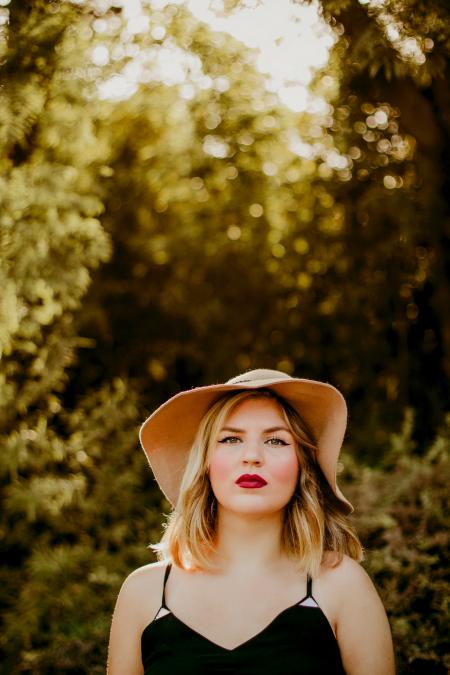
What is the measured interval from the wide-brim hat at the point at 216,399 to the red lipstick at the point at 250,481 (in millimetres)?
270

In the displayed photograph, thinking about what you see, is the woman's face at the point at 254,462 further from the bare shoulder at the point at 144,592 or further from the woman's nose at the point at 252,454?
the bare shoulder at the point at 144,592

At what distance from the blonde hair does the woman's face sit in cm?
5

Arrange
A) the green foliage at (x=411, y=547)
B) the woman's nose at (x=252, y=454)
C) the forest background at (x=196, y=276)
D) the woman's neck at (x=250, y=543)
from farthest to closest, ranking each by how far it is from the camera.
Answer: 1. the forest background at (x=196, y=276)
2. the green foliage at (x=411, y=547)
3. the woman's neck at (x=250, y=543)
4. the woman's nose at (x=252, y=454)

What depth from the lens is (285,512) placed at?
2.38 meters

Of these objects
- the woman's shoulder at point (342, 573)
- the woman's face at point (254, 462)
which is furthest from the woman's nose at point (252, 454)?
the woman's shoulder at point (342, 573)

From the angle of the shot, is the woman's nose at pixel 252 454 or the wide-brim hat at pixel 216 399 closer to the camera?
the woman's nose at pixel 252 454

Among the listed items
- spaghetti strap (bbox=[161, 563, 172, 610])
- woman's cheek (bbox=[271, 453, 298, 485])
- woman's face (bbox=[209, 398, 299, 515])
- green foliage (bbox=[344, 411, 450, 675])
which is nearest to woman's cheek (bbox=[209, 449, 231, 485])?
woman's face (bbox=[209, 398, 299, 515])

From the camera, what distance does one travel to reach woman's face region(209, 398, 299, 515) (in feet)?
7.07

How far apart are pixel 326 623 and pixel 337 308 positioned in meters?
3.60

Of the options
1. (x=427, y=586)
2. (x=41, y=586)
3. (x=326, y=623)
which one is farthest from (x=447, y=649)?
(x=41, y=586)

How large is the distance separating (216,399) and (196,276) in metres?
3.65

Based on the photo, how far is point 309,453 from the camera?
2441mm

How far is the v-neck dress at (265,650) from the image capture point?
2029mm

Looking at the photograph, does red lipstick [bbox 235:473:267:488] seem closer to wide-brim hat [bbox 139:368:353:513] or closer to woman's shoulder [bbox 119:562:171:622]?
wide-brim hat [bbox 139:368:353:513]
